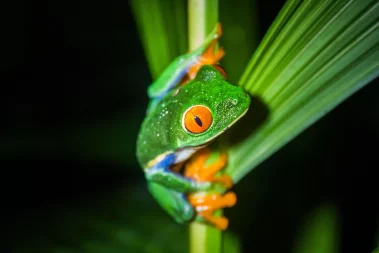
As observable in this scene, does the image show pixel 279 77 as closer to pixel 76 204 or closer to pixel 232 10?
pixel 232 10

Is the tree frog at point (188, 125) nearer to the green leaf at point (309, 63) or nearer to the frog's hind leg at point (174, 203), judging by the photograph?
the frog's hind leg at point (174, 203)

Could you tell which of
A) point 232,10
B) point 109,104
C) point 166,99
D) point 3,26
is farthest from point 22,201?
point 232,10

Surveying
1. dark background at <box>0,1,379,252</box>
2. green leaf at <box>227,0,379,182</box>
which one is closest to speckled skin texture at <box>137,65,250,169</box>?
green leaf at <box>227,0,379,182</box>

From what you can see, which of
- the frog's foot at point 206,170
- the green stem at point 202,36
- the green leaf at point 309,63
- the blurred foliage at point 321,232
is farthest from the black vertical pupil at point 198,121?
the blurred foliage at point 321,232

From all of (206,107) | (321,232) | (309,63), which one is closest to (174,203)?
(206,107)

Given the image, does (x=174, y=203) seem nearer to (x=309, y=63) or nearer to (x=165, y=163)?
(x=165, y=163)
